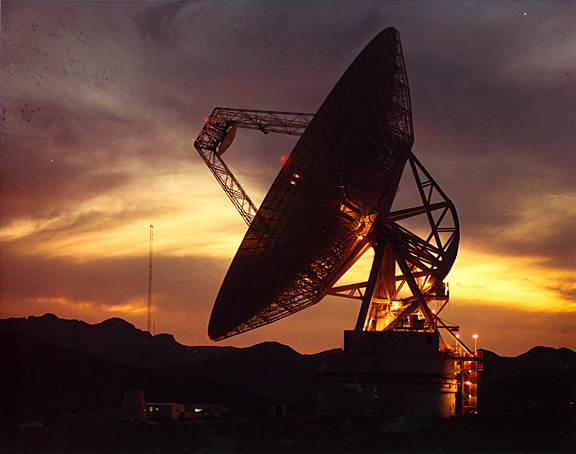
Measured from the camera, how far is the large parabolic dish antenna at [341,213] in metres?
42.5

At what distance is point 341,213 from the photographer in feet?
149

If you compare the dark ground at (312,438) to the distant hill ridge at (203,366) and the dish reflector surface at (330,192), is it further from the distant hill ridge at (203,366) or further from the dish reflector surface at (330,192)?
the distant hill ridge at (203,366)

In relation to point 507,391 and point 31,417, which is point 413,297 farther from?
point 507,391

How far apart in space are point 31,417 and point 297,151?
196 feet

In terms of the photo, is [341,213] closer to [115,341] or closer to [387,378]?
[387,378]

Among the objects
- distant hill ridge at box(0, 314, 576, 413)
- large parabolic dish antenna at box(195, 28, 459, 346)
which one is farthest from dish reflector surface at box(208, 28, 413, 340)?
distant hill ridge at box(0, 314, 576, 413)

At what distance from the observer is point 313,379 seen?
48844 millimetres

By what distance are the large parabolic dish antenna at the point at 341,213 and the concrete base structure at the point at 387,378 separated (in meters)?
1.40

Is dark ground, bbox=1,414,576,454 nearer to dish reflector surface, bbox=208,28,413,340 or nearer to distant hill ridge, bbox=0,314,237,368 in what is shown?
dish reflector surface, bbox=208,28,413,340

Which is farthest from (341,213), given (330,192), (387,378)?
(387,378)

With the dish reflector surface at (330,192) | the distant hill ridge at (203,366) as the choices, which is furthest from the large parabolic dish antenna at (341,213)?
the distant hill ridge at (203,366)

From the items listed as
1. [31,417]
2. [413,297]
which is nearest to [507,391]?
[31,417]

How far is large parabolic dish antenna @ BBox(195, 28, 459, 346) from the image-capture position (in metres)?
42.5

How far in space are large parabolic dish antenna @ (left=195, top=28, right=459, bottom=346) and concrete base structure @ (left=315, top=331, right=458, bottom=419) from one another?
4.61ft
